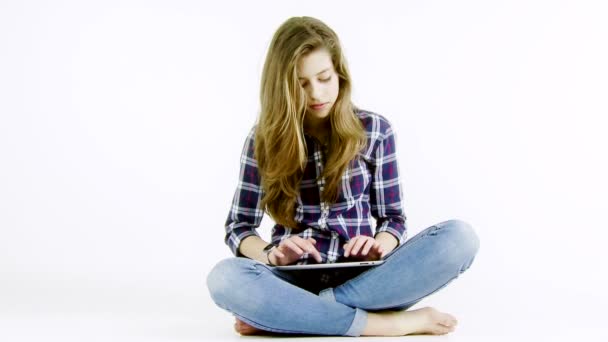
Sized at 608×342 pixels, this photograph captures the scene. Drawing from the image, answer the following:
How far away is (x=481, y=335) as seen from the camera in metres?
2.15

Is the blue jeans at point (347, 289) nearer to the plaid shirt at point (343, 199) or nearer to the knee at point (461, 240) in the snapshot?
the knee at point (461, 240)

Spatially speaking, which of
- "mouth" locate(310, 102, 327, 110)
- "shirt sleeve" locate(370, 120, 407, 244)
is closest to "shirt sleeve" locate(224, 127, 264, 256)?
"mouth" locate(310, 102, 327, 110)

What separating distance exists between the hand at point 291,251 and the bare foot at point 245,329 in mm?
170

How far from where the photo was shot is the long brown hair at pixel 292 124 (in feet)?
7.70

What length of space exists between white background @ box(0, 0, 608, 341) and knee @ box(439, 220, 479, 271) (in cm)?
118

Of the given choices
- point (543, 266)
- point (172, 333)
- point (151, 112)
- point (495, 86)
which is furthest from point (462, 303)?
point (151, 112)

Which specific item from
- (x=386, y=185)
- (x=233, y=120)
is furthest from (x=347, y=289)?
(x=233, y=120)

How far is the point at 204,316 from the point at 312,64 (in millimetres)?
825

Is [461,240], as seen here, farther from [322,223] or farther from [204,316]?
[204,316]

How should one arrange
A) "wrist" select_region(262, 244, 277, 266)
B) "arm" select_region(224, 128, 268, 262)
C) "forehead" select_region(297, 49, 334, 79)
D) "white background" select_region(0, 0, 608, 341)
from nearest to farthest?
1. "wrist" select_region(262, 244, 277, 266)
2. "forehead" select_region(297, 49, 334, 79)
3. "arm" select_region(224, 128, 268, 262)
4. "white background" select_region(0, 0, 608, 341)

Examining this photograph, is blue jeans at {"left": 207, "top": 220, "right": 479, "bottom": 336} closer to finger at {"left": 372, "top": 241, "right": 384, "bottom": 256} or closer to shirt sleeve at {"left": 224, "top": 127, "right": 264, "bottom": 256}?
finger at {"left": 372, "top": 241, "right": 384, "bottom": 256}

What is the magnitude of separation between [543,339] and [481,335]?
155 mm

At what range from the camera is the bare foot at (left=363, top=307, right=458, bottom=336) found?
215 cm

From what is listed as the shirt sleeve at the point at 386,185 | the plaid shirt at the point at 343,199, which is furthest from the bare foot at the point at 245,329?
the shirt sleeve at the point at 386,185
